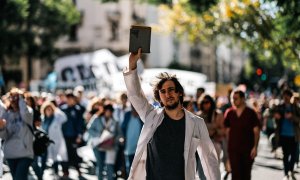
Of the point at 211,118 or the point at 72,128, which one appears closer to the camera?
the point at 211,118

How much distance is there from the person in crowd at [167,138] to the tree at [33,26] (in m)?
25.9

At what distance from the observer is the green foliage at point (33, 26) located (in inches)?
1355

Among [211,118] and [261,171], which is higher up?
[211,118]

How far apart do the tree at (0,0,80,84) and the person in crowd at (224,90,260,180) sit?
2207 cm

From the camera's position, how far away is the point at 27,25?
130 feet

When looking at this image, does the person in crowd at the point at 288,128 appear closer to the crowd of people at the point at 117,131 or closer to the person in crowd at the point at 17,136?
the crowd of people at the point at 117,131

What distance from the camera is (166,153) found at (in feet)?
18.4

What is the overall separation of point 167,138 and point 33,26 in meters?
35.9

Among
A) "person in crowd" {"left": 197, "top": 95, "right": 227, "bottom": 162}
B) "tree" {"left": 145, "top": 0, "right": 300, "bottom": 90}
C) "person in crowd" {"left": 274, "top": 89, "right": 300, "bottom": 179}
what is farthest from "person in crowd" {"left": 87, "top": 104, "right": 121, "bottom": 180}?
"tree" {"left": 145, "top": 0, "right": 300, "bottom": 90}

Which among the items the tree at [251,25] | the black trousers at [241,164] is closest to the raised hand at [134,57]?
the black trousers at [241,164]

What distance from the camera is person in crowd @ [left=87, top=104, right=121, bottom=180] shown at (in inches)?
470

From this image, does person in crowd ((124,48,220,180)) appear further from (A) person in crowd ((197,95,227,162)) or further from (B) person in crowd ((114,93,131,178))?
(B) person in crowd ((114,93,131,178))

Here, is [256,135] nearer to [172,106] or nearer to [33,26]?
[172,106]

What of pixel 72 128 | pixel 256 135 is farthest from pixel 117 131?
pixel 256 135
